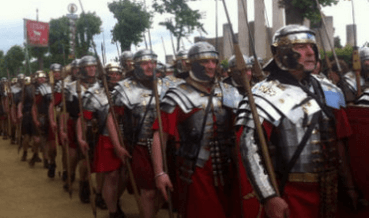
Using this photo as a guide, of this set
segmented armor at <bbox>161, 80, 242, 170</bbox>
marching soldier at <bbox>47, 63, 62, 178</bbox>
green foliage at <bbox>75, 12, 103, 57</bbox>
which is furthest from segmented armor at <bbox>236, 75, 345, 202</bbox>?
marching soldier at <bbox>47, 63, 62, 178</bbox>

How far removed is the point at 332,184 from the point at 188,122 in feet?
4.38

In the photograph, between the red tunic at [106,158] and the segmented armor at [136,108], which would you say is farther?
the red tunic at [106,158]

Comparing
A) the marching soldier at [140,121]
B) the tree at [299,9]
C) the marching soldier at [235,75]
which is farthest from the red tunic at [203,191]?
the tree at [299,9]

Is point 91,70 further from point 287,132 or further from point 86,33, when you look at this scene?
point 287,132

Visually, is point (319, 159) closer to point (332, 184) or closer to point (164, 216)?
point (332, 184)

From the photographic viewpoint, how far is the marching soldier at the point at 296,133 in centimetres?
275

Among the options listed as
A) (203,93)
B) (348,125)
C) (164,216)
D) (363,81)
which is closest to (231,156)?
(203,93)

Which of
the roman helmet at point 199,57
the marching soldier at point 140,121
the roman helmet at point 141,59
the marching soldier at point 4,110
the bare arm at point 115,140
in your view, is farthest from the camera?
the marching soldier at point 4,110

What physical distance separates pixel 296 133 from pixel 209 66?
141 centimetres

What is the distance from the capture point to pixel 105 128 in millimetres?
5688

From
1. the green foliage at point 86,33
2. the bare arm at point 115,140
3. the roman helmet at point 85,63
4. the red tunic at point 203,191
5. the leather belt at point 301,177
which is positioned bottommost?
the red tunic at point 203,191

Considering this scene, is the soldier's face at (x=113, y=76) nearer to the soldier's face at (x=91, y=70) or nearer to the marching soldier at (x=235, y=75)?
the soldier's face at (x=91, y=70)

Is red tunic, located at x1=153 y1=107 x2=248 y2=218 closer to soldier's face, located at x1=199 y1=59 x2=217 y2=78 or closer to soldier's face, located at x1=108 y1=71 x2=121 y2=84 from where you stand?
soldier's face, located at x1=199 y1=59 x2=217 y2=78

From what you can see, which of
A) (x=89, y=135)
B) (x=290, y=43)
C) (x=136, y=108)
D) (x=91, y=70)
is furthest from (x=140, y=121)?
(x=290, y=43)
